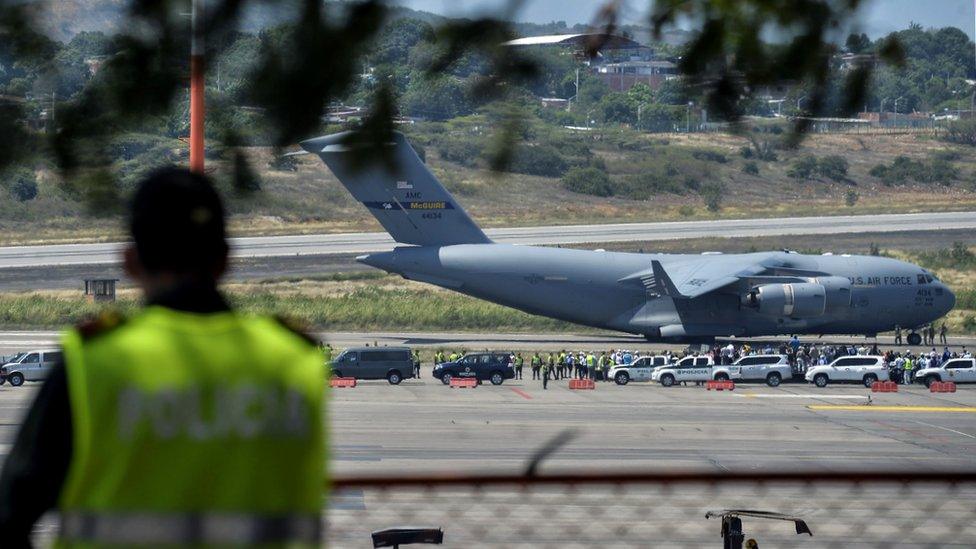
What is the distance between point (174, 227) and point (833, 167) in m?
78.4

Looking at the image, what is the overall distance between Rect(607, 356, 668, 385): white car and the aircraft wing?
226 inches

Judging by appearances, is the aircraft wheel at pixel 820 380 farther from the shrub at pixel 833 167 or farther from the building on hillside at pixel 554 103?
the shrub at pixel 833 167

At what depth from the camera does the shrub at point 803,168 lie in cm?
7702

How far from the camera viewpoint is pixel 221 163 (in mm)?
6645

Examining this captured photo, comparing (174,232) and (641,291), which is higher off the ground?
(641,291)

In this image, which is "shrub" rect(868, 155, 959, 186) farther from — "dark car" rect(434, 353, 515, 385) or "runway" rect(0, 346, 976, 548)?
"dark car" rect(434, 353, 515, 385)

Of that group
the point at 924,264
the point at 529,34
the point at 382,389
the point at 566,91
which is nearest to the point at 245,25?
the point at 529,34

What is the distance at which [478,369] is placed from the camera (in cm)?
3500

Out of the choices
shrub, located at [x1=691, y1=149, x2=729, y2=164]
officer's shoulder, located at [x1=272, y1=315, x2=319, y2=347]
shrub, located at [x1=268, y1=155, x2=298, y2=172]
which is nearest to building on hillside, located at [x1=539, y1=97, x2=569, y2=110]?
shrub, located at [x1=268, y1=155, x2=298, y2=172]

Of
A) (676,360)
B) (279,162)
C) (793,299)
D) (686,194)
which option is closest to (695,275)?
(793,299)

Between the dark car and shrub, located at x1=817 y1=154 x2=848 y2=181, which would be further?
shrub, located at x1=817 y1=154 x2=848 y2=181

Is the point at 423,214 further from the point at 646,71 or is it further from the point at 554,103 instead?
the point at 554,103

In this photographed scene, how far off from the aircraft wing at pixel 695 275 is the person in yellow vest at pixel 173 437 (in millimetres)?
38780

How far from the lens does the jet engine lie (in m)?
41.1
